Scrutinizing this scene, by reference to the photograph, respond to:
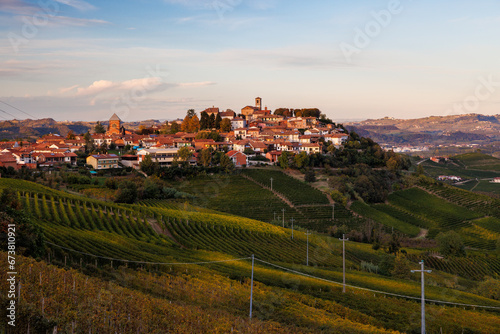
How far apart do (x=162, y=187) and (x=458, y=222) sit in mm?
39355

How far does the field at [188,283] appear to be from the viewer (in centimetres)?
1195

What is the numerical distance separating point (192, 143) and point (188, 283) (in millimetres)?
55964

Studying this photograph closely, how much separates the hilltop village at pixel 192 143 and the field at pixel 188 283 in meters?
22.4

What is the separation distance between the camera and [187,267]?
2083 cm

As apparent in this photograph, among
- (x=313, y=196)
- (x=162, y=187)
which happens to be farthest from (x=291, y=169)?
(x=162, y=187)

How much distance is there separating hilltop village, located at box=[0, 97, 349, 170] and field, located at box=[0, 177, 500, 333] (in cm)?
2242

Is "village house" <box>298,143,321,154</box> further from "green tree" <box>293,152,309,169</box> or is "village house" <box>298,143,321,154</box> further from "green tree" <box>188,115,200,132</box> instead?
"green tree" <box>188,115,200,132</box>

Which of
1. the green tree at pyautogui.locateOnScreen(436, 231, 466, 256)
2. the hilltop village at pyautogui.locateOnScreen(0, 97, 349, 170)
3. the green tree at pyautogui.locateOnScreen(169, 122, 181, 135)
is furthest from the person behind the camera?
the green tree at pyautogui.locateOnScreen(169, 122, 181, 135)

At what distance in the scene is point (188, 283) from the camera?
18.0m

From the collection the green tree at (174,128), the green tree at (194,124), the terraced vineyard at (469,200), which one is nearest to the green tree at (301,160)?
the terraced vineyard at (469,200)

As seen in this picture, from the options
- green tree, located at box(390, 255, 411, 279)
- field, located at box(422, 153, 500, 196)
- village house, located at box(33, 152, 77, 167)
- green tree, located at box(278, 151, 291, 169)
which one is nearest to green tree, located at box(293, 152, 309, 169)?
green tree, located at box(278, 151, 291, 169)

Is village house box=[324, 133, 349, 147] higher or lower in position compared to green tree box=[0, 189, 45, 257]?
higher

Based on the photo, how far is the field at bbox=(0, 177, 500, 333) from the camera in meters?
11.9

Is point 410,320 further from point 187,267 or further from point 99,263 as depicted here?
point 99,263
